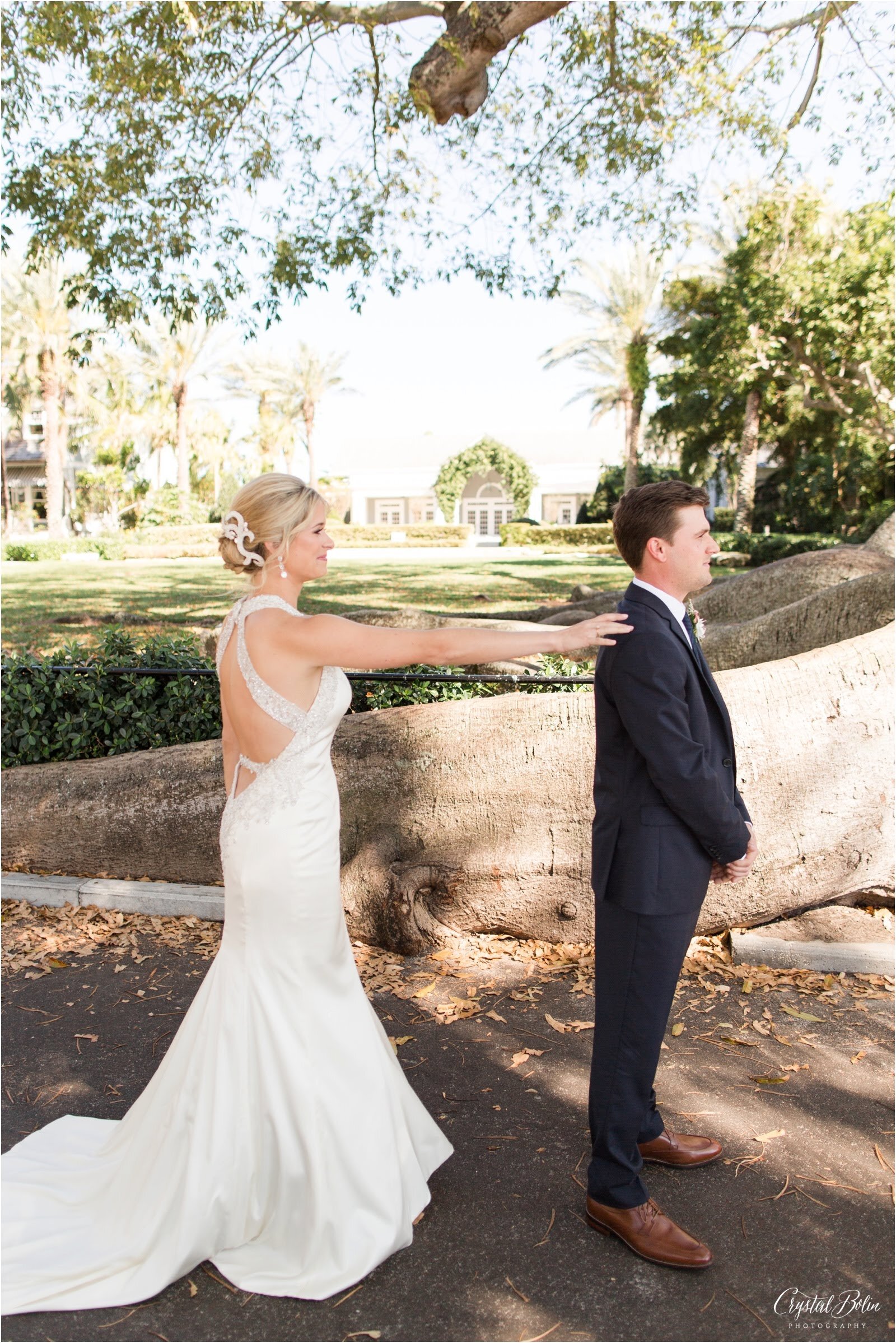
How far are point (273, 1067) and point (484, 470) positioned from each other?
54.8m

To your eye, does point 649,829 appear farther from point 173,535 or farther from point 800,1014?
point 173,535

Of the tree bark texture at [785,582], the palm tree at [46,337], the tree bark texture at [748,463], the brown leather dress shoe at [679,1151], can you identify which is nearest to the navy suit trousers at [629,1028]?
the brown leather dress shoe at [679,1151]

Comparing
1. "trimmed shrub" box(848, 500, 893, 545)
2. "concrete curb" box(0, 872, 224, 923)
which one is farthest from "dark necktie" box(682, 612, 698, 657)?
"trimmed shrub" box(848, 500, 893, 545)

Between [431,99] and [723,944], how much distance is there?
7432mm

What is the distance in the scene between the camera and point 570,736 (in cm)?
491

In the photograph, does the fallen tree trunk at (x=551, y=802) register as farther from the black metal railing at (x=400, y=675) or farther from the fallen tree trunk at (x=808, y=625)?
the fallen tree trunk at (x=808, y=625)

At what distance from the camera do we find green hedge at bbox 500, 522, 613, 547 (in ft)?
135

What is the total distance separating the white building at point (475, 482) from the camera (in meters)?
59.4

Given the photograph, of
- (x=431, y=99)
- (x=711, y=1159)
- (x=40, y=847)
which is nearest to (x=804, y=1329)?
(x=711, y=1159)

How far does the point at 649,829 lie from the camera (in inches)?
106

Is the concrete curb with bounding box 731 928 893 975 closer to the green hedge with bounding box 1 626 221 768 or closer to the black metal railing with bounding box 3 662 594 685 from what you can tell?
the black metal railing with bounding box 3 662 594 685

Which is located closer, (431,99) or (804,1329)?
(804,1329)

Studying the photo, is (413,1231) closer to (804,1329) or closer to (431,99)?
(804,1329)

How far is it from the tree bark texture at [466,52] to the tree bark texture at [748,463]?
24554mm
